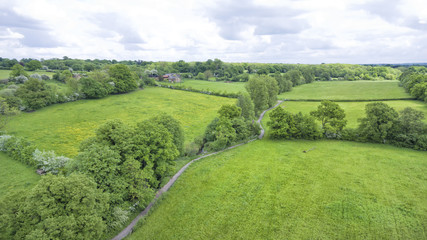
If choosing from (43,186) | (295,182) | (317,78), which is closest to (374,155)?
(295,182)

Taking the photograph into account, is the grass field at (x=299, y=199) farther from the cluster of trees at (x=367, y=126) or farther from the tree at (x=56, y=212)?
the tree at (x=56, y=212)

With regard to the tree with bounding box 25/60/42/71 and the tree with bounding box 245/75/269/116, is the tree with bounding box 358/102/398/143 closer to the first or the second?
the tree with bounding box 245/75/269/116

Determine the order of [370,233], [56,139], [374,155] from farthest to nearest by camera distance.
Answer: [56,139]
[374,155]
[370,233]

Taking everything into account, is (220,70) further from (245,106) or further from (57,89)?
(245,106)

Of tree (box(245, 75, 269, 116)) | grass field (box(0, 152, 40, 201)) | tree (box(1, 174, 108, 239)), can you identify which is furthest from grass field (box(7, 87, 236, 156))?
tree (box(1, 174, 108, 239))

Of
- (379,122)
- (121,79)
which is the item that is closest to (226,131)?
A: (379,122)

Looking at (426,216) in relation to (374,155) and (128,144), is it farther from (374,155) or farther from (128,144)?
(128,144)
